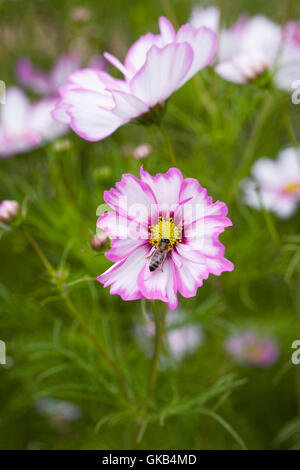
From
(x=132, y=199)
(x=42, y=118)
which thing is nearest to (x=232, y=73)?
(x=132, y=199)

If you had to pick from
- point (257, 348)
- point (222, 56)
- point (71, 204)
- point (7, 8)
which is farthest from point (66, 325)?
point (7, 8)

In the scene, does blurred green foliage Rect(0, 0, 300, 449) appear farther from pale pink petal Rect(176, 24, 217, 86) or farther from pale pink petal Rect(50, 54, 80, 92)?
pale pink petal Rect(176, 24, 217, 86)

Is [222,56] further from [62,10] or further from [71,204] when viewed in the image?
[62,10]

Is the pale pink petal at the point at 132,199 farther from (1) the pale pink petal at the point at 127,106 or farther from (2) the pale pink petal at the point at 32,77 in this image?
(2) the pale pink petal at the point at 32,77

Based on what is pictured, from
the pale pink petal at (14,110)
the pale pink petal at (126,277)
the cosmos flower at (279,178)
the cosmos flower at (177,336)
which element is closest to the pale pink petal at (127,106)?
the pale pink petal at (126,277)

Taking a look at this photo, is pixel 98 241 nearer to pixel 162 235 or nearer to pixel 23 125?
pixel 162 235

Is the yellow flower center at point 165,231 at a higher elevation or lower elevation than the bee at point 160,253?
higher
